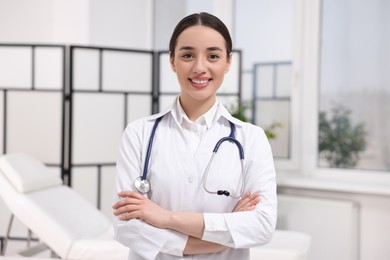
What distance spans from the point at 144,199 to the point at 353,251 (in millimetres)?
2616

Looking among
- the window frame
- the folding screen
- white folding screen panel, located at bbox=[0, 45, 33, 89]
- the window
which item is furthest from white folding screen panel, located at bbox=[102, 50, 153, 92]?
the window

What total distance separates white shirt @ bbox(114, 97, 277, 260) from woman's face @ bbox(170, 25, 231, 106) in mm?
104

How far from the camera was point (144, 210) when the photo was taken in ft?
3.72

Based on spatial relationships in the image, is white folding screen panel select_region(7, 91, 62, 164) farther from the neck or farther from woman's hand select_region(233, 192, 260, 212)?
woman's hand select_region(233, 192, 260, 212)

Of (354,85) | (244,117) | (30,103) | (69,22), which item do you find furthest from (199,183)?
(69,22)

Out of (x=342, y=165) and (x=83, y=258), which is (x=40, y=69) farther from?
(x=342, y=165)

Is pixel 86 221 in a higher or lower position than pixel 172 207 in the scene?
lower

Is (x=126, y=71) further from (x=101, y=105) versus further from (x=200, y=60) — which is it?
(x=200, y=60)

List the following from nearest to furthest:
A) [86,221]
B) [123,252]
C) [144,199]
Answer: [144,199] → [123,252] → [86,221]

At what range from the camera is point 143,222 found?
115 cm

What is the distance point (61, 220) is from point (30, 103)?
111 cm

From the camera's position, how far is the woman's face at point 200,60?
1100mm

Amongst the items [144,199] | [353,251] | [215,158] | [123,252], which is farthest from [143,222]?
[353,251]

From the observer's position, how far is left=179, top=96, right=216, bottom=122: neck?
1194mm
